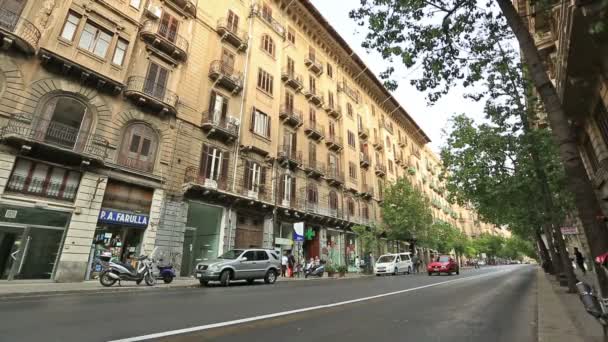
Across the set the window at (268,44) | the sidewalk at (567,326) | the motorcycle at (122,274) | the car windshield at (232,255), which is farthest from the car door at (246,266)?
the window at (268,44)

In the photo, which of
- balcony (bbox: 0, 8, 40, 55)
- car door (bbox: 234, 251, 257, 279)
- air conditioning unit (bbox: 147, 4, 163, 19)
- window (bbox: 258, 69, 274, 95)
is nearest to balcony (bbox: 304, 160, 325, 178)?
window (bbox: 258, 69, 274, 95)

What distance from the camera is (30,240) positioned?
12727 millimetres

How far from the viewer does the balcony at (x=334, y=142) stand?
3086 centimetres

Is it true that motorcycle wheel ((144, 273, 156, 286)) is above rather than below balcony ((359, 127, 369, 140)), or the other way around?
below

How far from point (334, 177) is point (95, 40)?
2121 centimetres

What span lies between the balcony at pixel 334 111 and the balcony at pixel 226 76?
11862 mm

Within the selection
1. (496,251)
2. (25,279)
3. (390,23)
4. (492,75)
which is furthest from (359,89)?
(496,251)

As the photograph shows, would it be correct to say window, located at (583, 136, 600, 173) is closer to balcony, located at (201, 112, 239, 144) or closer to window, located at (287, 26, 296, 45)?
balcony, located at (201, 112, 239, 144)

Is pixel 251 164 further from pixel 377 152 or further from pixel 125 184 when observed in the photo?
pixel 377 152

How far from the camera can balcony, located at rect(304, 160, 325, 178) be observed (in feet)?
89.4

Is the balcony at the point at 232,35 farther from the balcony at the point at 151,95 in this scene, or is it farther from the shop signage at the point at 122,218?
the shop signage at the point at 122,218

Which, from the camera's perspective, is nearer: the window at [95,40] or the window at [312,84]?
the window at [95,40]

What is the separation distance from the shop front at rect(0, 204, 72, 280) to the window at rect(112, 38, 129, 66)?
27.1 feet

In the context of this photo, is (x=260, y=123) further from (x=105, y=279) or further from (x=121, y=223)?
(x=105, y=279)
